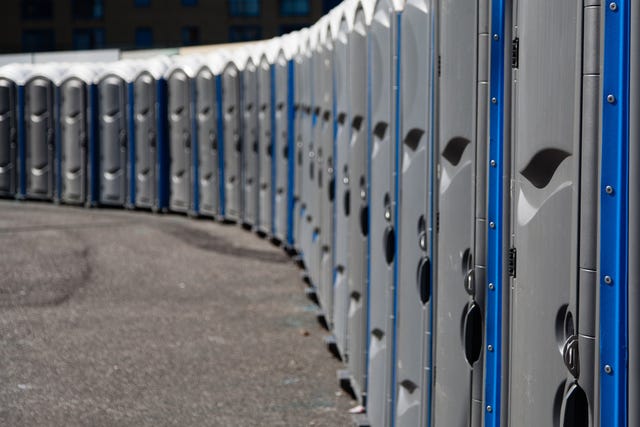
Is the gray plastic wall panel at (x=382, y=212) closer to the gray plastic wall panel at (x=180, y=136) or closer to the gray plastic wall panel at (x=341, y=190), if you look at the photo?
the gray plastic wall panel at (x=341, y=190)

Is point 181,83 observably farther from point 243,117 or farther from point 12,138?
point 12,138

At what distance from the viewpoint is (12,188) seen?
16.6 m

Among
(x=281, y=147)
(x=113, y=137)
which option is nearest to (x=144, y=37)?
(x=113, y=137)

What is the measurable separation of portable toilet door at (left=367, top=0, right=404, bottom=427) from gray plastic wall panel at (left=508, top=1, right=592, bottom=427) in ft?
6.32

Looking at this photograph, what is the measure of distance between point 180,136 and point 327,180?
7237mm

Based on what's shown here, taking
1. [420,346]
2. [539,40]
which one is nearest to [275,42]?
[420,346]

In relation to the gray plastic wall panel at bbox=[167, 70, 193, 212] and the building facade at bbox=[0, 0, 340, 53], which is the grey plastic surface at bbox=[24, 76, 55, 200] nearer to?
the gray plastic wall panel at bbox=[167, 70, 193, 212]

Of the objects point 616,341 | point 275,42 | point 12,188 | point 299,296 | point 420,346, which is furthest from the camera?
point 12,188

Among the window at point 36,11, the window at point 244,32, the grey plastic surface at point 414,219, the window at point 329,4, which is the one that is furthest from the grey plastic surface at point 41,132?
the window at point 36,11

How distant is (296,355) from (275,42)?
518 centimetres

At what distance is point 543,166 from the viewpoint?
2.71m

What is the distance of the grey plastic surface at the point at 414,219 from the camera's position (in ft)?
13.4

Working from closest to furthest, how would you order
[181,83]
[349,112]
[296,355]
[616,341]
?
[616,341]
[349,112]
[296,355]
[181,83]

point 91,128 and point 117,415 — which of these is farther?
point 91,128
